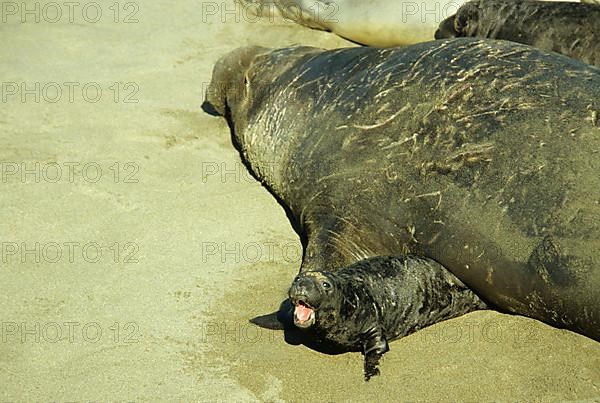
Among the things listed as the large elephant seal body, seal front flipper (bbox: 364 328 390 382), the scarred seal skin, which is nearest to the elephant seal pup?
seal front flipper (bbox: 364 328 390 382)

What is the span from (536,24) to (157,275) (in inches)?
141

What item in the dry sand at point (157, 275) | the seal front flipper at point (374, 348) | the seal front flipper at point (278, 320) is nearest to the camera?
the dry sand at point (157, 275)

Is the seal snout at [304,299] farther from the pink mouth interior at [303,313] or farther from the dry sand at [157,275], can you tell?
the dry sand at [157,275]

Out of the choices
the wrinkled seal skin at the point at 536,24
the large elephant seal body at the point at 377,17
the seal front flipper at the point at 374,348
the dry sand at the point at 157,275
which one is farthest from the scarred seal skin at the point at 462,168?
the large elephant seal body at the point at 377,17

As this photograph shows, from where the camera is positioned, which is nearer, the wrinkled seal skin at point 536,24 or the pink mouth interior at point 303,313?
the pink mouth interior at point 303,313

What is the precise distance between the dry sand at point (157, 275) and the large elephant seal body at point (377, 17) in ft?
4.33

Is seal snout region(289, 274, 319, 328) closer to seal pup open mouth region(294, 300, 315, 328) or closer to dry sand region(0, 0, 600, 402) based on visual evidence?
seal pup open mouth region(294, 300, 315, 328)

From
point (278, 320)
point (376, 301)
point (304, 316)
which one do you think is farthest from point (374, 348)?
point (278, 320)

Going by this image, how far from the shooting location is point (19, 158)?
662 cm

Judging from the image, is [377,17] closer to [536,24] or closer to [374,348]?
[536,24]

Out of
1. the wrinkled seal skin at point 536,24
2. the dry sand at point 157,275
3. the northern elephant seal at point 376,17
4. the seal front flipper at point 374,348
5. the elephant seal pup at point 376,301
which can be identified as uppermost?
the wrinkled seal skin at point 536,24

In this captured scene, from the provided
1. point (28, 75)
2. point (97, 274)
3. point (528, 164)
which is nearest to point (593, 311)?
point (528, 164)

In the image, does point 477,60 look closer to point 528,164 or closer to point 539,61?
point 539,61

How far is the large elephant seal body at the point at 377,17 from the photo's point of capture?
27.5 feet
